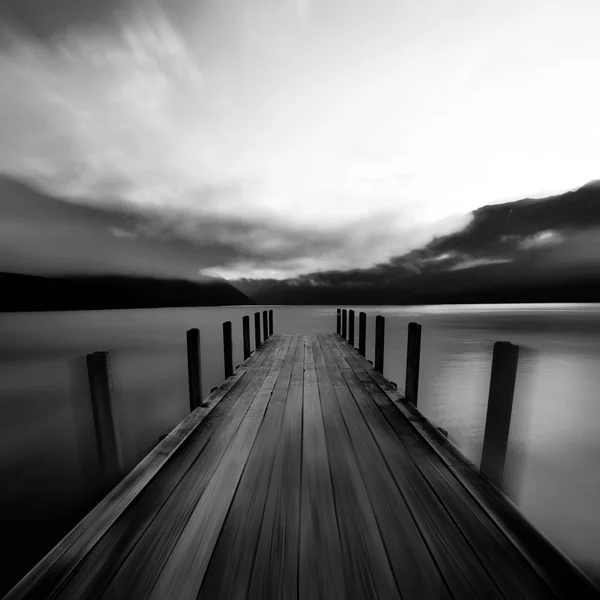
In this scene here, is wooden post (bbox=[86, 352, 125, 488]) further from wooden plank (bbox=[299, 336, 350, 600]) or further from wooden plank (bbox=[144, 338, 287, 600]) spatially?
wooden plank (bbox=[299, 336, 350, 600])

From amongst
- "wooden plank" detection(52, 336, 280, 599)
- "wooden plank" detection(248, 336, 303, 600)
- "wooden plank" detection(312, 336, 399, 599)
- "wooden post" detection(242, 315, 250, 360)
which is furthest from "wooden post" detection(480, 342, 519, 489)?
"wooden post" detection(242, 315, 250, 360)

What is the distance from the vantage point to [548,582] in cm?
157

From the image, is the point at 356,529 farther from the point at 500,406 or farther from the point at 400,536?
the point at 500,406

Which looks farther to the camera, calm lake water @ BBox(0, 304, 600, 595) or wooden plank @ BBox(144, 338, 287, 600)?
calm lake water @ BBox(0, 304, 600, 595)

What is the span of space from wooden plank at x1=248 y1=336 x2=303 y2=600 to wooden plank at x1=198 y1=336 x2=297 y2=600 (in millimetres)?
42

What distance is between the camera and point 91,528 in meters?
1.92

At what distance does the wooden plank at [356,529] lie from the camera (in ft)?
5.15

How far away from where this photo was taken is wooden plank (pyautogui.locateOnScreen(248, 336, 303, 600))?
1562mm

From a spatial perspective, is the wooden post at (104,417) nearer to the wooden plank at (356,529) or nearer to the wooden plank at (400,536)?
the wooden plank at (356,529)

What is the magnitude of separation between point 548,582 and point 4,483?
8651 mm

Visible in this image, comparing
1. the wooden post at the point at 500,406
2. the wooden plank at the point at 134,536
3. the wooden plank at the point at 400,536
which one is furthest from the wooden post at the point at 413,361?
the wooden plank at the point at 134,536

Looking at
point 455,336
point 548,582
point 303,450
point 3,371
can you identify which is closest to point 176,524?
point 303,450

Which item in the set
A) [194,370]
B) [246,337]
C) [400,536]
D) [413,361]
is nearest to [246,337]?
[246,337]

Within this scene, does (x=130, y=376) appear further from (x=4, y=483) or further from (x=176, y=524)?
(x=176, y=524)
